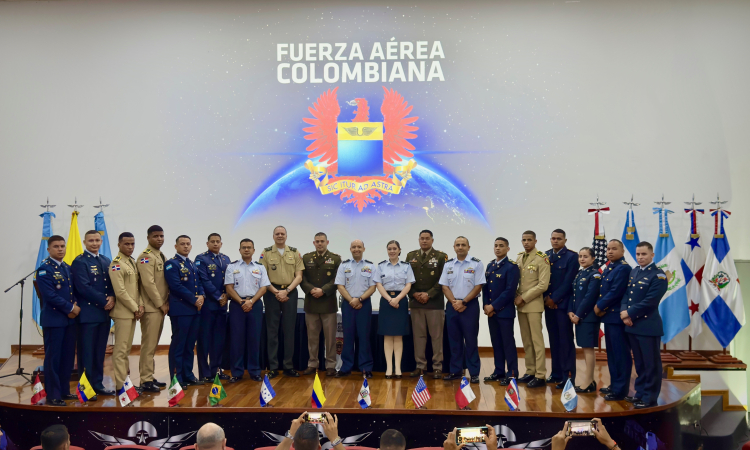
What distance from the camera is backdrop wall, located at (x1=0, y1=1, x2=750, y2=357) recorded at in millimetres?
7320

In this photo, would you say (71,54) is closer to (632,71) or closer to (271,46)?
(271,46)

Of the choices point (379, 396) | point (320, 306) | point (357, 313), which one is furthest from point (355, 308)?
point (379, 396)

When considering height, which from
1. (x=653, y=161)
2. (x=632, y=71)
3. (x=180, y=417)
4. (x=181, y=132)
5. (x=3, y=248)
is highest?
(x=632, y=71)

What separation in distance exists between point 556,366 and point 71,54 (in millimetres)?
7366

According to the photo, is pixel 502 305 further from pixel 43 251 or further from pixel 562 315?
pixel 43 251

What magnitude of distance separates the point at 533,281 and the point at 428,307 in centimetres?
104

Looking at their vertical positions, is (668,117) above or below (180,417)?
above

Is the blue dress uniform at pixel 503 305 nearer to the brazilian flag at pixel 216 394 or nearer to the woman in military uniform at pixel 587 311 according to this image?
the woman in military uniform at pixel 587 311

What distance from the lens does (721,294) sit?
21.8ft

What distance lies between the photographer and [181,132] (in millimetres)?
7758

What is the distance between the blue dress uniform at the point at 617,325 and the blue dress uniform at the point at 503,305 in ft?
2.62

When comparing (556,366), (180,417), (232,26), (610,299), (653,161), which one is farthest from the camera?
(232,26)

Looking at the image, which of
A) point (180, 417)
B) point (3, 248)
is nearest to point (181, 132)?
point (3, 248)

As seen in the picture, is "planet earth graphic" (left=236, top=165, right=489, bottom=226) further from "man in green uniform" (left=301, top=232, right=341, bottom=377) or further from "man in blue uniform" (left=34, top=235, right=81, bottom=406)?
"man in blue uniform" (left=34, top=235, right=81, bottom=406)
